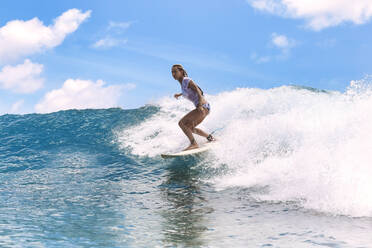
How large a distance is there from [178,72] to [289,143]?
2943 mm

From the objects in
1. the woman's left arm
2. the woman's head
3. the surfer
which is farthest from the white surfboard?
the woman's head

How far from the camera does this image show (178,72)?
840 cm

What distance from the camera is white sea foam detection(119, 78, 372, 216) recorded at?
5.75 metres

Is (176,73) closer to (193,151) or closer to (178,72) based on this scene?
(178,72)

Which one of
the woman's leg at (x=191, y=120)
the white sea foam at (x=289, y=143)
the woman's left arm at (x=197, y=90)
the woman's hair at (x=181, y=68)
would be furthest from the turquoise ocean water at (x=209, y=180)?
the woman's hair at (x=181, y=68)

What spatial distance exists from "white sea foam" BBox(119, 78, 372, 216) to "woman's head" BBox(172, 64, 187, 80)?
1.89 metres

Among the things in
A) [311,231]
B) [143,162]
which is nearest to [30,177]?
[143,162]

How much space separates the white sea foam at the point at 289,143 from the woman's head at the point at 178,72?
6.21 feet

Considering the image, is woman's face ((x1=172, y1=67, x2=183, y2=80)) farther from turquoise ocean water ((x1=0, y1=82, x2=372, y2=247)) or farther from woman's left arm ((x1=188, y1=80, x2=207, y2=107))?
turquoise ocean water ((x1=0, y1=82, x2=372, y2=247))

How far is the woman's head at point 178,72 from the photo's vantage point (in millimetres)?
8406

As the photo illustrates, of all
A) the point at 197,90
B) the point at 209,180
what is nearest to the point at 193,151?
the point at 209,180

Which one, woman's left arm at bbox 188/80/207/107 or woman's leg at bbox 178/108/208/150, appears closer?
woman's left arm at bbox 188/80/207/107

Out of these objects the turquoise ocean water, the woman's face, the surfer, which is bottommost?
the turquoise ocean water

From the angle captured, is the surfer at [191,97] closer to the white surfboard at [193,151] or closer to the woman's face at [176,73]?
the woman's face at [176,73]
